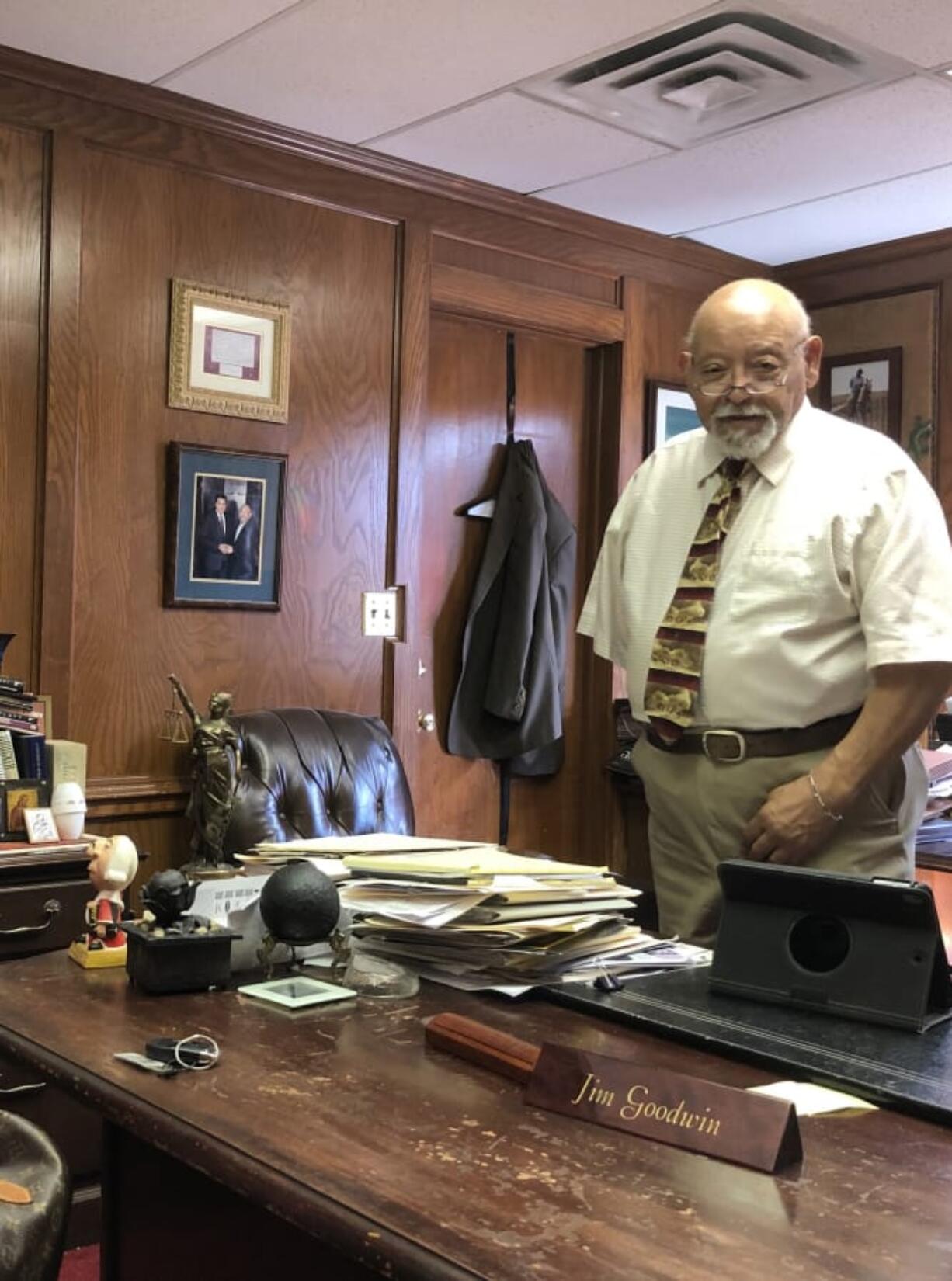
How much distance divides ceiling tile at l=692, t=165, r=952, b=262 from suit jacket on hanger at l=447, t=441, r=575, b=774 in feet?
3.51

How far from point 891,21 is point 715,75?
1.50 feet

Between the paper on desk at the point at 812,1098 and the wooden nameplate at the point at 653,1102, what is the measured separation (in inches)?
2.8

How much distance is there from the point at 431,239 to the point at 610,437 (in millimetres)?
969

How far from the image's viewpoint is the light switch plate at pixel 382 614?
13.2 ft

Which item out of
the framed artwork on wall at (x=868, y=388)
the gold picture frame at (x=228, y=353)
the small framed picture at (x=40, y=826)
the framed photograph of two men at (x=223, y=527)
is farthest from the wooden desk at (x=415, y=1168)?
the framed artwork on wall at (x=868, y=388)

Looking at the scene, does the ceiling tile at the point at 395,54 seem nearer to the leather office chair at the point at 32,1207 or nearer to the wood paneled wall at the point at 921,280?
the wood paneled wall at the point at 921,280

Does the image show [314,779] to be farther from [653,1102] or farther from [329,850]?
[653,1102]

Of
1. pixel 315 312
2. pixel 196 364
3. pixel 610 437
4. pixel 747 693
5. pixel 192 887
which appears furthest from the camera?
pixel 610 437

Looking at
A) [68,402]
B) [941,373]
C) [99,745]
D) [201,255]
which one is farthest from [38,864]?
[941,373]

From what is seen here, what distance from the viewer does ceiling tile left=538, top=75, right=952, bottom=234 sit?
357cm

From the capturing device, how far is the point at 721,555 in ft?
7.43

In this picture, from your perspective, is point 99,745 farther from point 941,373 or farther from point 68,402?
point 941,373

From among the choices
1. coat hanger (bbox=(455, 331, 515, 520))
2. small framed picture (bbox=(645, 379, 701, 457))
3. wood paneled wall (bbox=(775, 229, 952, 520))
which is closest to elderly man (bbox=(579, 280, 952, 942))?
coat hanger (bbox=(455, 331, 515, 520))

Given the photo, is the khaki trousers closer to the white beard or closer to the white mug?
the white beard
